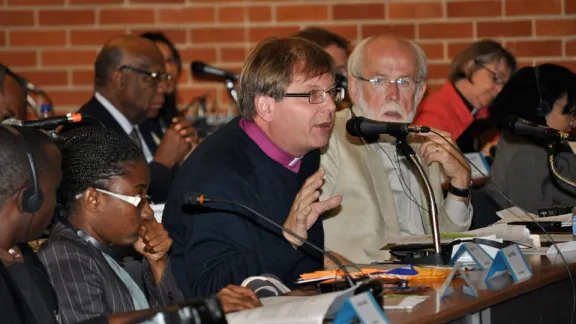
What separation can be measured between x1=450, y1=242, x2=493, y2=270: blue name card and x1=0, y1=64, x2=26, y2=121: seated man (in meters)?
2.18

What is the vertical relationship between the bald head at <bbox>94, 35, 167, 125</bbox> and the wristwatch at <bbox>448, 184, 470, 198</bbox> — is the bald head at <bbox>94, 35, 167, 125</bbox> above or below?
above

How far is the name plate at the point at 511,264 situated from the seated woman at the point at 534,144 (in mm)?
1571

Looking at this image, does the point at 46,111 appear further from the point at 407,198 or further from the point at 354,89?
the point at 407,198

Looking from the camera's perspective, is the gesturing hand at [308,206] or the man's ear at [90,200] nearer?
the man's ear at [90,200]

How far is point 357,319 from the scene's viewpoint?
2.40 m

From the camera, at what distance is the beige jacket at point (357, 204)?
161 inches

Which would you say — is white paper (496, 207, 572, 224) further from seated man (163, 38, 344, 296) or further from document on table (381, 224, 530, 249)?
seated man (163, 38, 344, 296)

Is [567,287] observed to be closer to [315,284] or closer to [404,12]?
[315,284]

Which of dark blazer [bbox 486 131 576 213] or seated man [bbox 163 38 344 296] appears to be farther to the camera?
dark blazer [bbox 486 131 576 213]

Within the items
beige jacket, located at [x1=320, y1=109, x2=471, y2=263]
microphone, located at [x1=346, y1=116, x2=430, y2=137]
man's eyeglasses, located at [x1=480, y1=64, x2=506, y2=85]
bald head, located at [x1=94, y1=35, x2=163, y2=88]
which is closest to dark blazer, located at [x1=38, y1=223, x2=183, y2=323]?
microphone, located at [x1=346, y1=116, x2=430, y2=137]

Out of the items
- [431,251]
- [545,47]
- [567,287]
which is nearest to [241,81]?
[431,251]

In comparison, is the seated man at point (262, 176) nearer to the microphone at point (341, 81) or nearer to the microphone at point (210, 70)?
the microphone at point (341, 81)

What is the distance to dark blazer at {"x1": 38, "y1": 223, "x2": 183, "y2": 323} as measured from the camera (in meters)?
2.72

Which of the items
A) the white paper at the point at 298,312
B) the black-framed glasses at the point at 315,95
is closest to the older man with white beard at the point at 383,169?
the black-framed glasses at the point at 315,95
